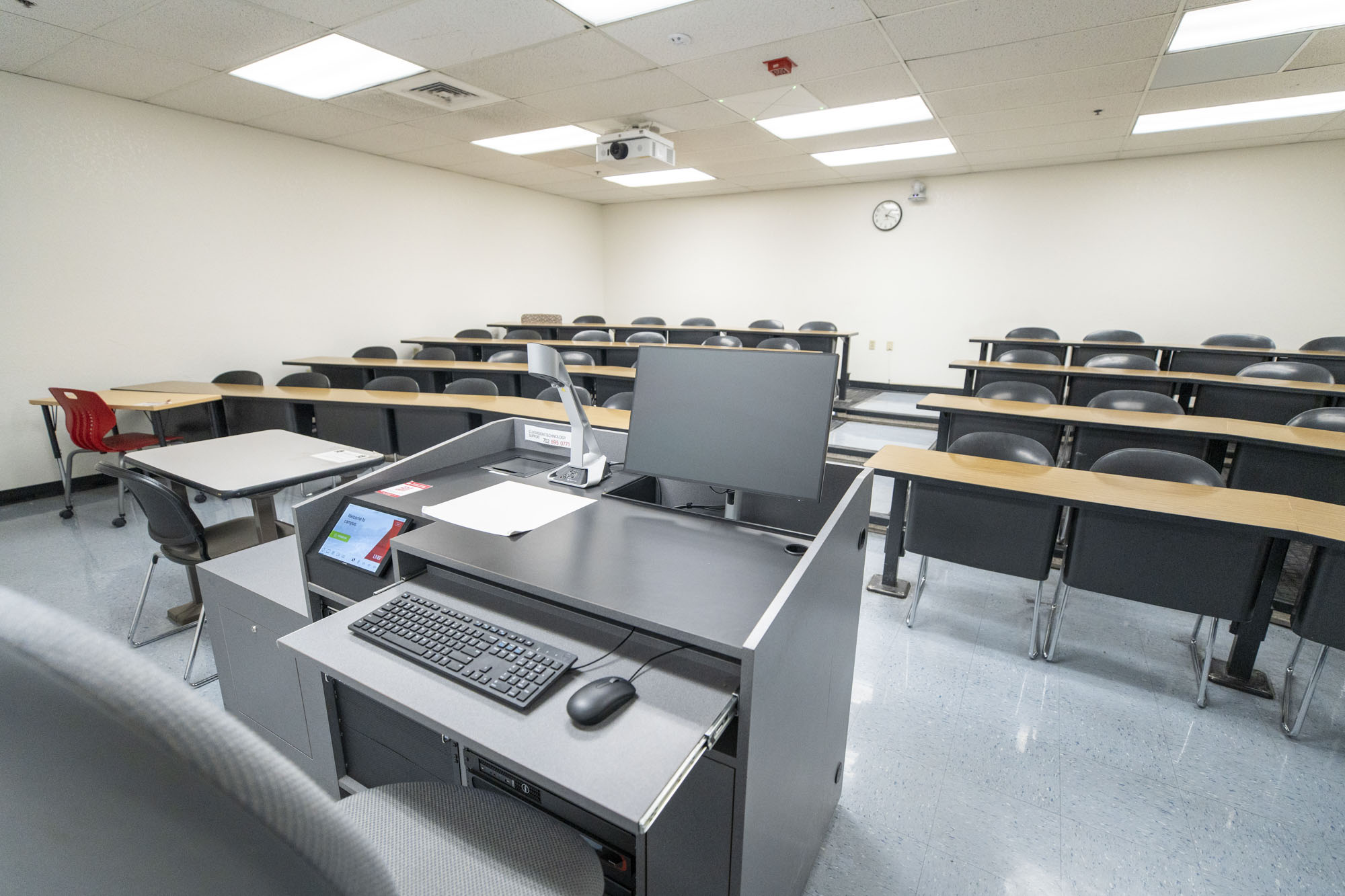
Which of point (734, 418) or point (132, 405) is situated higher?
point (734, 418)

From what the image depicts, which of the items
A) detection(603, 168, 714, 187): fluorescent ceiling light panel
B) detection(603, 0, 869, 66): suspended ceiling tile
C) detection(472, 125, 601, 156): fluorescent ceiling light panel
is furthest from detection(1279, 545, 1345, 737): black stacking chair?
detection(603, 168, 714, 187): fluorescent ceiling light panel

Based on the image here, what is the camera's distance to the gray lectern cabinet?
2.98 feet

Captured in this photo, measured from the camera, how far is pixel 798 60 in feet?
11.8

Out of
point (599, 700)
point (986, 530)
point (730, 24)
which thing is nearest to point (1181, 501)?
point (986, 530)

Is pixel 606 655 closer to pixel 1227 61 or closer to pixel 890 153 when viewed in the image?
pixel 1227 61

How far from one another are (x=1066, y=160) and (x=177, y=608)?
8.36 metres

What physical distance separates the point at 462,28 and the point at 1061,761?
14.0 feet

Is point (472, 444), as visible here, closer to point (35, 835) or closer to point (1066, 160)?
point (35, 835)

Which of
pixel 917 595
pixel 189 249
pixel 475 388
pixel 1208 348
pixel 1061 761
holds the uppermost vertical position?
pixel 189 249

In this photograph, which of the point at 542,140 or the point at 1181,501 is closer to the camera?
the point at 1181,501

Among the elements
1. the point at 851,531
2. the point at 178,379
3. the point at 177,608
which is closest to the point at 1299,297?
the point at 851,531

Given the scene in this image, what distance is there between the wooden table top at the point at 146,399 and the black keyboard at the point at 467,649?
141 inches

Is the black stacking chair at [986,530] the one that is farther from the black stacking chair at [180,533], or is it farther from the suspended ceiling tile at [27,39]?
the suspended ceiling tile at [27,39]

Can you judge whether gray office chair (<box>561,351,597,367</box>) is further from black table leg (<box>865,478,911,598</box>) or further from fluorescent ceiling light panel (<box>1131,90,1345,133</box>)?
fluorescent ceiling light panel (<box>1131,90,1345,133</box>)
